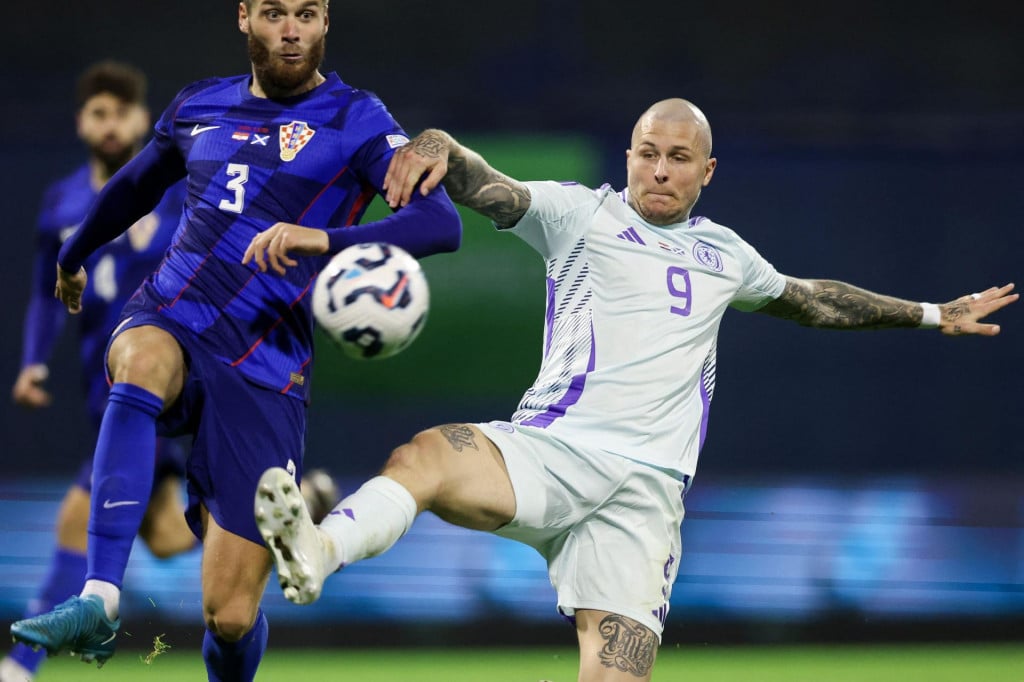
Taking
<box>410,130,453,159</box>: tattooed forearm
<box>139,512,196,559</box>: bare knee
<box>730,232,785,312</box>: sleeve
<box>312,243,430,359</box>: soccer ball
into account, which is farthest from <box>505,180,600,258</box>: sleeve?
<box>139,512,196,559</box>: bare knee

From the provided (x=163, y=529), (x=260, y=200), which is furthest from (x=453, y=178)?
(x=163, y=529)

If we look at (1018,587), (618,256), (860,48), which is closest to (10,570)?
(618,256)

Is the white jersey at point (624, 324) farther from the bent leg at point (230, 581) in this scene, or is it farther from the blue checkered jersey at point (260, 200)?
the bent leg at point (230, 581)

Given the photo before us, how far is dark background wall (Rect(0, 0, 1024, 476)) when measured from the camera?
762cm

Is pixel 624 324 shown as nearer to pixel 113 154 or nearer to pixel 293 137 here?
pixel 293 137

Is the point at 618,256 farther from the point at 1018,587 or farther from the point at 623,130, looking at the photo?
the point at 1018,587

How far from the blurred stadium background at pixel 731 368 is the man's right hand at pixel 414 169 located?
379 cm

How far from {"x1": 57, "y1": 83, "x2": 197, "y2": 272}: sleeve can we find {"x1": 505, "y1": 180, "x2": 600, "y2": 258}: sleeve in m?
1.07

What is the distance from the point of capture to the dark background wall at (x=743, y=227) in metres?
7.62

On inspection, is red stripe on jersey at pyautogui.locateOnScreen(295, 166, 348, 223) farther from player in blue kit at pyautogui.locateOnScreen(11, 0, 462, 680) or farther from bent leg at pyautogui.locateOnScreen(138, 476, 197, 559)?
bent leg at pyautogui.locateOnScreen(138, 476, 197, 559)

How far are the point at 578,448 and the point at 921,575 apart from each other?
4120mm

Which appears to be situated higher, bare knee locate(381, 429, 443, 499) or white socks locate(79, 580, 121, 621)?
bare knee locate(381, 429, 443, 499)

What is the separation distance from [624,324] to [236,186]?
123 cm

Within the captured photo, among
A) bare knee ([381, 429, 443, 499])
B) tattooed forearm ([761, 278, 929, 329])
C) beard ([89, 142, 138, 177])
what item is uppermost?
beard ([89, 142, 138, 177])
